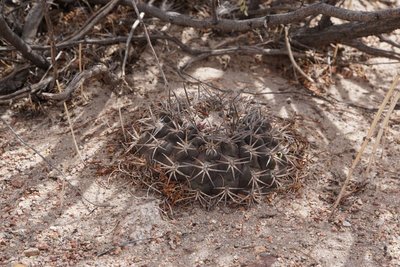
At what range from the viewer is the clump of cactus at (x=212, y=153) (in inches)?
103

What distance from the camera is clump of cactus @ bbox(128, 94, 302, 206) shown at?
103 inches

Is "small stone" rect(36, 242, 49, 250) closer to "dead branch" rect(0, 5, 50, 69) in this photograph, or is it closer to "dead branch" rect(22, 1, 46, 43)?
"dead branch" rect(0, 5, 50, 69)

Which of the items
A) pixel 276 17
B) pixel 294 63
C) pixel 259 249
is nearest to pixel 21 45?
pixel 276 17

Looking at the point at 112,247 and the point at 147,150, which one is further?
the point at 147,150

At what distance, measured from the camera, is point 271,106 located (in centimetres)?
332

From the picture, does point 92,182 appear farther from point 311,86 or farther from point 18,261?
point 311,86

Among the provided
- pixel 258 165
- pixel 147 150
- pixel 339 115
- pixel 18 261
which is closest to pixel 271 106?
pixel 339 115

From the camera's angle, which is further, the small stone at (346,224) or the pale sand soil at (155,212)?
the small stone at (346,224)

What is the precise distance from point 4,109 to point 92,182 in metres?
0.82

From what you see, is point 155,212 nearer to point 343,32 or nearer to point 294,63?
point 294,63

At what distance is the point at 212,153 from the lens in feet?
8.50

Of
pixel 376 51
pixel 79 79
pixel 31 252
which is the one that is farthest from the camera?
pixel 376 51

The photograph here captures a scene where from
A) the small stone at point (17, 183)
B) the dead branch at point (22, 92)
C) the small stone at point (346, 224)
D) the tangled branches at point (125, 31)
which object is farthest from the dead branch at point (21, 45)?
the small stone at point (346, 224)

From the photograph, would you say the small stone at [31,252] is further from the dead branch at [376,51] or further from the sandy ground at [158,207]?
the dead branch at [376,51]
